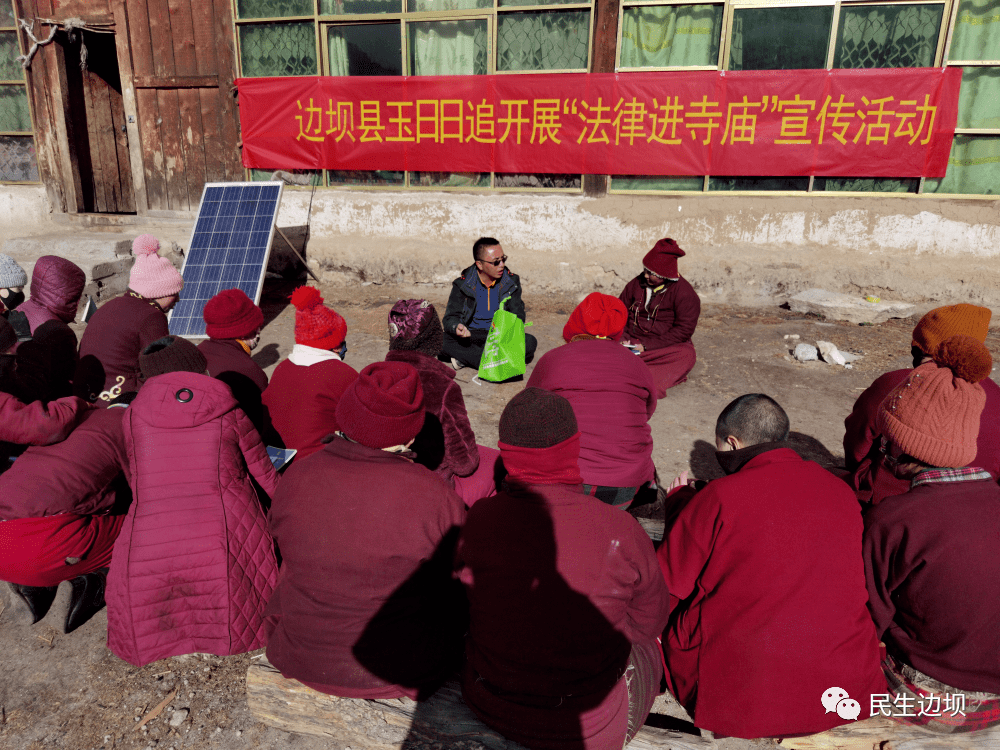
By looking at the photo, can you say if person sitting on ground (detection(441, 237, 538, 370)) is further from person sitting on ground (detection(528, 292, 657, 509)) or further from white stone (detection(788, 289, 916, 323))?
white stone (detection(788, 289, 916, 323))

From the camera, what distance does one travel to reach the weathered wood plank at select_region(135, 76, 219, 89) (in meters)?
8.27

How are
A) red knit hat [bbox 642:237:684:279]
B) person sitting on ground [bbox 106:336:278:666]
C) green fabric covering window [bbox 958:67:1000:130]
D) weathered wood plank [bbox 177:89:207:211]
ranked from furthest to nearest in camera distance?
weathered wood plank [bbox 177:89:207:211]
green fabric covering window [bbox 958:67:1000:130]
red knit hat [bbox 642:237:684:279]
person sitting on ground [bbox 106:336:278:666]

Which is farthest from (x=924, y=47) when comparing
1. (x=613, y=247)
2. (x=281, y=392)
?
(x=281, y=392)

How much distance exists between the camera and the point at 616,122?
7.43 metres

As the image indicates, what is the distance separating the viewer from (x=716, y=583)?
2.11m

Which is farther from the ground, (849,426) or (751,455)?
(751,455)

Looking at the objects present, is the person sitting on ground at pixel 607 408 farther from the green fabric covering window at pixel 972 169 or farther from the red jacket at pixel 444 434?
the green fabric covering window at pixel 972 169

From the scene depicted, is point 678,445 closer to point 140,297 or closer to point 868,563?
point 868,563

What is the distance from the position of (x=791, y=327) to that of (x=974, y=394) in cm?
526

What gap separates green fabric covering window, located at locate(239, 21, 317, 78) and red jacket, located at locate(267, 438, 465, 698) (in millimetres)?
7347

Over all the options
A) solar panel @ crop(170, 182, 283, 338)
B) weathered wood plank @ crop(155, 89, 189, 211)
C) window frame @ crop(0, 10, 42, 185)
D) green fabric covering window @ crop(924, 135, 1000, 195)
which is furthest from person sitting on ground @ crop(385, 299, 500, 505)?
window frame @ crop(0, 10, 42, 185)
